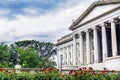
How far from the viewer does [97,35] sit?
68.6m

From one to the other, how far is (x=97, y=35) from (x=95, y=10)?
553cm

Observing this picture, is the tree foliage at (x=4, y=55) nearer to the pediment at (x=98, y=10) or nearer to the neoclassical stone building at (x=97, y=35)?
the neoclassical stone building at (x=97, y=35)

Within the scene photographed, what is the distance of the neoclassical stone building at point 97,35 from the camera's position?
59.6m

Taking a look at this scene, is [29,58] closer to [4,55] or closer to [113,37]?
[4,55]

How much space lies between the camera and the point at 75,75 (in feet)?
69.0

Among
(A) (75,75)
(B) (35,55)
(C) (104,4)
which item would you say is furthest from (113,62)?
(B) (35,55)

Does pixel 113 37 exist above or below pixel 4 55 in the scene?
above

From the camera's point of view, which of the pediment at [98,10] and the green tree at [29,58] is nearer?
the pediment at [98,10]

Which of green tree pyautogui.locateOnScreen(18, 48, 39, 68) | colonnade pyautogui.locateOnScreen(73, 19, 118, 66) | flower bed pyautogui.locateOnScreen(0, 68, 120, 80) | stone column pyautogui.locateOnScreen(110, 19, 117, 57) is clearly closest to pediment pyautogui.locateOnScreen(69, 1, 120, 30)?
colonnade pyautogui.locateOnScreen(73, 19, 118, 66)

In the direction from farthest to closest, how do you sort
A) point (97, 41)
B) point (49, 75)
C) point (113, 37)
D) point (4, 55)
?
1. point (4, 55)
2. point (97, 41)
3. point (113, 37)
4. point (49, 75)

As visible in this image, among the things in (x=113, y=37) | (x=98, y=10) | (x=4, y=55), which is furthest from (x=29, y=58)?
(x=113, y=37)

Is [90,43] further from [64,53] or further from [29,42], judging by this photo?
[29,42]

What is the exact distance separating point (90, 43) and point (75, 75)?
52.1 meters

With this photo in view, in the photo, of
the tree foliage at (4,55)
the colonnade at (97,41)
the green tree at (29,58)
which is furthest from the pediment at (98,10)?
the green tree at (29,58)
